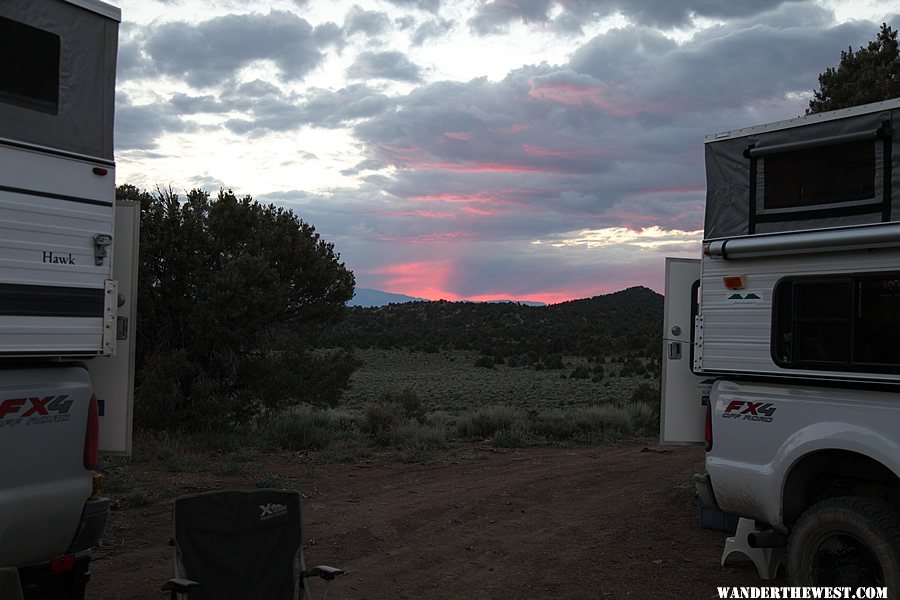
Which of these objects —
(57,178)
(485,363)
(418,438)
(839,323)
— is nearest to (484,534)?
(839,323)

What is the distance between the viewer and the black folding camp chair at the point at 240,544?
16.3ft

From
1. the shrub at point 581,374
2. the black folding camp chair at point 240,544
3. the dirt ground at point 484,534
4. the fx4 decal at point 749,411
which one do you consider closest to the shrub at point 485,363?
the shrub at point 581,374

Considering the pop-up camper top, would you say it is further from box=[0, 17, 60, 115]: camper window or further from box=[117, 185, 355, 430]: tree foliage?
box=[117, 185, 355, 430]: tree foliage

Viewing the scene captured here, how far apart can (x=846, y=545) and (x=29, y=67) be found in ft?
19.7

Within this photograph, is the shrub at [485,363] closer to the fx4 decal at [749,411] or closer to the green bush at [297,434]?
the green bush at [297,434]

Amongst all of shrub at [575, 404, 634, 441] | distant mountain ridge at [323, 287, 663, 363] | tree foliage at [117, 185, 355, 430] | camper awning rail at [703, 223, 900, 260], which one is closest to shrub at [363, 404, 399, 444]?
tree foliage at [117, 185, 355, 430]

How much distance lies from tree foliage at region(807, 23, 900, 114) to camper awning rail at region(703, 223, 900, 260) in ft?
26.5

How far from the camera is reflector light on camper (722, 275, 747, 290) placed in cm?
621

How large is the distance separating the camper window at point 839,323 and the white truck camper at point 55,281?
15.1 feet

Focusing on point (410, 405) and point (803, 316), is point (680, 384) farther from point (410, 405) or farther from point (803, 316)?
point (410, 405)

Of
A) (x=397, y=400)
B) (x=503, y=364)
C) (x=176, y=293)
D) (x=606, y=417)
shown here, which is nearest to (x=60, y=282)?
(x=176, y=293)

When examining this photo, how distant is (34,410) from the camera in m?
4.45

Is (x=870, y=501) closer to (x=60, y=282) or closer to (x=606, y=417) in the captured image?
(x=60, y=282)

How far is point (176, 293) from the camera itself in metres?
13.7
